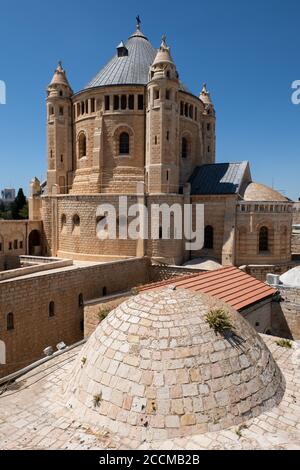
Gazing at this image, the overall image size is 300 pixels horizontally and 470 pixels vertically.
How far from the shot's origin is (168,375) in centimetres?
669

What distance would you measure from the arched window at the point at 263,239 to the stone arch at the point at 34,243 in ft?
58.5

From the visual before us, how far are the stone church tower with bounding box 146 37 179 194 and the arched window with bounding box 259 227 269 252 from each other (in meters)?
7.26

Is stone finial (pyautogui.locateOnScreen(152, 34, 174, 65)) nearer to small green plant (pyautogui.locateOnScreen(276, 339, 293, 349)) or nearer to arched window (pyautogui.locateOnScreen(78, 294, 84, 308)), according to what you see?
arched window (pyautogui.locateOnScreen(78, 294, 84, 308))

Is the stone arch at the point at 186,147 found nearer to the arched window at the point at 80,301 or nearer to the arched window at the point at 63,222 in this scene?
the arched window at the point at 63,222

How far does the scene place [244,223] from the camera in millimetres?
24266

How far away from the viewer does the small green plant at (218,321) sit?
24.4 feet

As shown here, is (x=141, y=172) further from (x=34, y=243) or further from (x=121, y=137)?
(x=34, y=243)

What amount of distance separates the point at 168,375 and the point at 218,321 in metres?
1.65

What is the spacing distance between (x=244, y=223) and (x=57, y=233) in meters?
14.7

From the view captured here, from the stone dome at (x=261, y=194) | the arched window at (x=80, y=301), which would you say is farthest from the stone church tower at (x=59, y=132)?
the stone dome at (x=261, y=194)

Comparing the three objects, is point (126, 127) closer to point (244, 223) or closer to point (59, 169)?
point (59, 169)

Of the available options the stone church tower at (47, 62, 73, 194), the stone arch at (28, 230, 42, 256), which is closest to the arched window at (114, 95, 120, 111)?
the stone church tower at (47, 62, 73, 194)
